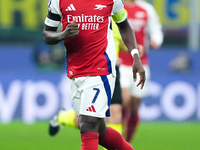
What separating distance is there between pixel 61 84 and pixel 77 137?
92.4 inches

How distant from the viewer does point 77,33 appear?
528 cm

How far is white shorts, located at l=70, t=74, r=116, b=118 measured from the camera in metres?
5.52

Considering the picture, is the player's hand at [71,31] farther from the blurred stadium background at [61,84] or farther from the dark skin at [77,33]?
the blurred stadium background at [61,84]

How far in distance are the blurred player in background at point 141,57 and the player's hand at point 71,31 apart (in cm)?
393

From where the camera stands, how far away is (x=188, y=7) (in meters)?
13.6

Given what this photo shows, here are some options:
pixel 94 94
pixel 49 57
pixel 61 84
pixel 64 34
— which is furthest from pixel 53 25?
pixel 49 57

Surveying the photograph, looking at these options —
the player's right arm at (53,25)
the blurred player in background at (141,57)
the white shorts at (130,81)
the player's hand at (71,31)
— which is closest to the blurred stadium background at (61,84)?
the blurred player in background at (141,57)

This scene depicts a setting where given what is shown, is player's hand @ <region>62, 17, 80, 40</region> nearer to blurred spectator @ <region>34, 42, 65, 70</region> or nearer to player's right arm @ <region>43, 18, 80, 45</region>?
player's right arm @ <region>43, 18, 80, 45</region>

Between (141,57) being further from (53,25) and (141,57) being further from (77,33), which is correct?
(77,33)

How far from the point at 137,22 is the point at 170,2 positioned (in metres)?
4.36

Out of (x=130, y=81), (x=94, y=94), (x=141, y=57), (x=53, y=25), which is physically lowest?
(x=130, y=81)

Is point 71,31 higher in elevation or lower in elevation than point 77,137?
higher

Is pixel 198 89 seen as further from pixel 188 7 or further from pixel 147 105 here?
pixel 188 7

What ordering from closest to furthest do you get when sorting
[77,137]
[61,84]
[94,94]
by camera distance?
[94,94], [77,137], [61,84]
